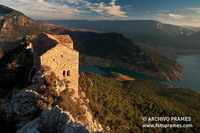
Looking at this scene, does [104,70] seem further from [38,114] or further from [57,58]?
[38,114]

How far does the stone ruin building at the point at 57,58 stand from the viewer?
9.81m

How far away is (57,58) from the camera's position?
33.6 feet

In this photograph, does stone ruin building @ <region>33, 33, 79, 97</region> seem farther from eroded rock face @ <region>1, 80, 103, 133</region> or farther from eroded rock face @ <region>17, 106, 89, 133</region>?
eroded rock face @ <region>17, 106, 89, 133</region>

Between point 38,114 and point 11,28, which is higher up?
point 11,28

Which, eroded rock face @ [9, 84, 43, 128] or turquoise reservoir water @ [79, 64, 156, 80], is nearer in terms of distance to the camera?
eroded rock face @ [9, 84, 43, 128]

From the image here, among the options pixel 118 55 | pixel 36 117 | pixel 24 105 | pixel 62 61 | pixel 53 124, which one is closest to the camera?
pixel 53 124

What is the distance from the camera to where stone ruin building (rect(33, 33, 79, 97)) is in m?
9.81

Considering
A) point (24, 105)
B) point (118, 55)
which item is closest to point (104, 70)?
point (118, 55)

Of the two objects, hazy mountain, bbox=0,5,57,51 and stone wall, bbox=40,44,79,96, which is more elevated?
hazy mountain, bbox=0,5,57,51

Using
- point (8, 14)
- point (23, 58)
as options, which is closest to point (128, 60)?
point (23, 58)

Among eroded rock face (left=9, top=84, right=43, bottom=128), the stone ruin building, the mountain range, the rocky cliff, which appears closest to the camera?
the rocky cliff

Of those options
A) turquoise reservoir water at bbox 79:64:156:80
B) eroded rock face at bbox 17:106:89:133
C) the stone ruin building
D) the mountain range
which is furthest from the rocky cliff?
the mountain range

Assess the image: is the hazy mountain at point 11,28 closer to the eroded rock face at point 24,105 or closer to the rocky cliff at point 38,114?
the eroded rock face at point 24,105

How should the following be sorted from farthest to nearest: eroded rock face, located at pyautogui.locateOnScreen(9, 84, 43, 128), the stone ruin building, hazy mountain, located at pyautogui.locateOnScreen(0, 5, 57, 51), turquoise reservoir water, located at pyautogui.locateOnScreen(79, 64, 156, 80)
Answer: turquoise reservoir water, located at pyautogui.locateOnScreen(79, 64, 156, 80)
hazy mountain, located at pyautogui.locateOnScreen(0, 5, 57, 51)
the stone ruin building
eroded rock face, located at pyautogui.locateOnScreen(9, 84, 43, 128)
